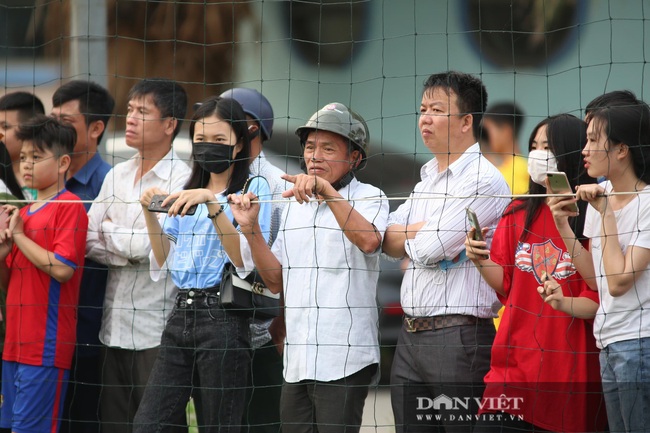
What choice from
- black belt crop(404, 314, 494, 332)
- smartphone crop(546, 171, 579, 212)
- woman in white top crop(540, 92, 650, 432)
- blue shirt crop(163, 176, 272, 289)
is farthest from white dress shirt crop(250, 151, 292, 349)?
woman in white top crop(540, 92, 650, 432)

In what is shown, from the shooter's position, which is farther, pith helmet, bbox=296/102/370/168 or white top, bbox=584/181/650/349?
pith helmet, bbox=296/102/370/168

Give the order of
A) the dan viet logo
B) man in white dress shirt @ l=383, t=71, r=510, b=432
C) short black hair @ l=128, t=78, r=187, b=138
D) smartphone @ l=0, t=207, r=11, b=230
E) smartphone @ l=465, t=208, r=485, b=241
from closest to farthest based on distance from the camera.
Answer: smartphone @ l=465, t=208, r=485, b=241, the dan viet logo, man in white dress shirt @ l=383, t=71, r=510, b=432, smartphone @ l=0, t=207, r=11, b=230, short black hair @ l=128, t=78, r=187, b=138

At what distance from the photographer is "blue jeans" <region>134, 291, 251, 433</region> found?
4434 millimetres

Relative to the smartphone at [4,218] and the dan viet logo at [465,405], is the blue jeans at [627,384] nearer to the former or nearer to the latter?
the dan viet logo at [465,405]

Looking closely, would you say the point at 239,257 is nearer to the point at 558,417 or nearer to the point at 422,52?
the point at 558,417

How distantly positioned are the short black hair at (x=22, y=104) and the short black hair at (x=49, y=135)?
618 millimetres

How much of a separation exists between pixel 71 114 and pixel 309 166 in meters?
1.68

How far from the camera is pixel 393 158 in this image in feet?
22.6

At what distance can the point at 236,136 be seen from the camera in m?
4.68

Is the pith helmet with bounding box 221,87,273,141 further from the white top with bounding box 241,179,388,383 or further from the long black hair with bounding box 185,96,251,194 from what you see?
the white top with bounding box 241,179,388,383

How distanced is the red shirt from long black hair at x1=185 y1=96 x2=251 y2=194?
1.24 metres

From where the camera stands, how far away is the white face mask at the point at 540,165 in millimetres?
4230

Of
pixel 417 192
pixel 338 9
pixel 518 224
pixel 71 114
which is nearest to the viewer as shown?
pixel 518 224

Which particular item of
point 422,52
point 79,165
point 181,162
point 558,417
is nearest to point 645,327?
point 558,417
